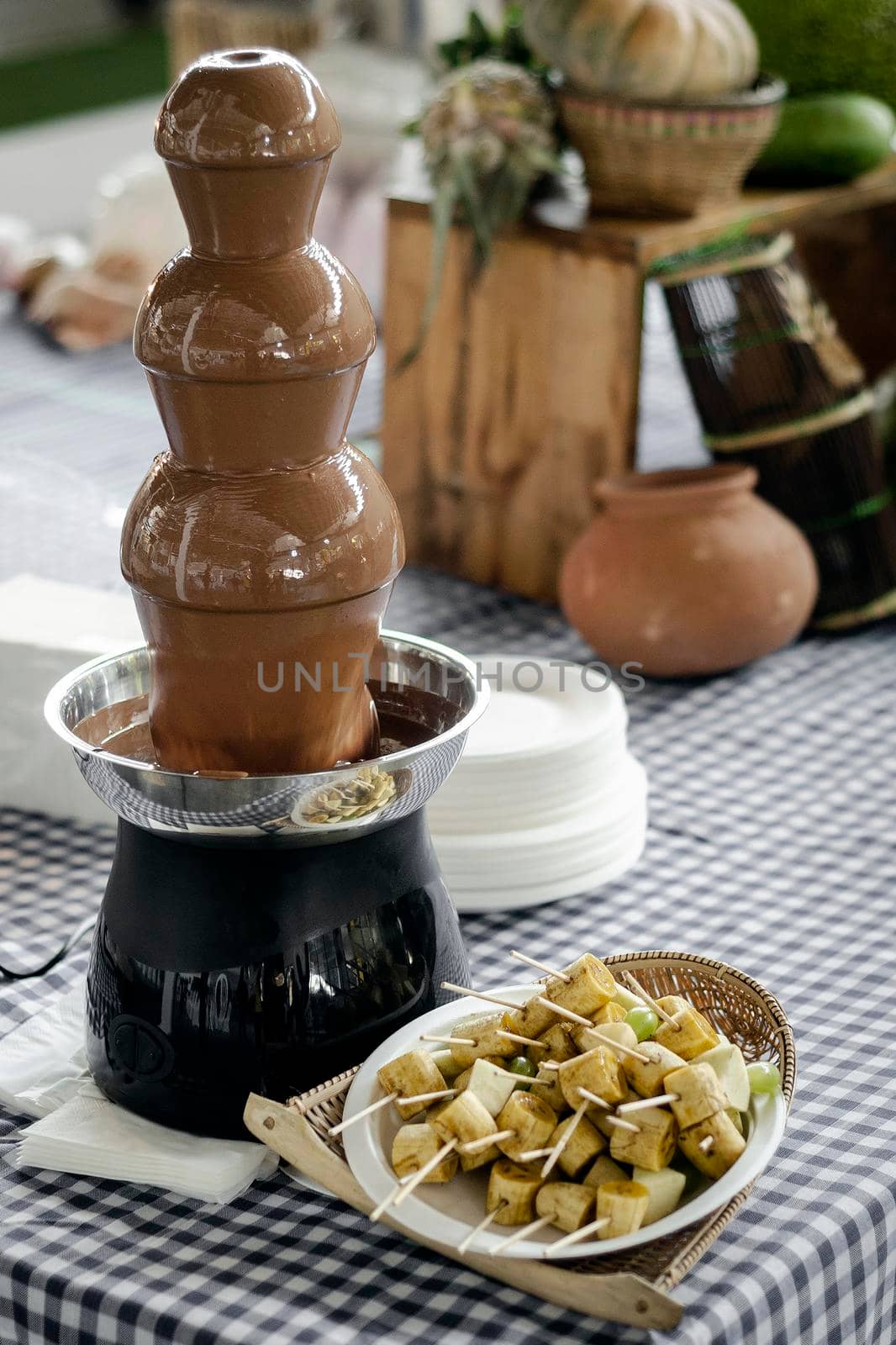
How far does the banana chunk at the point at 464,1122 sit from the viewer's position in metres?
0.81

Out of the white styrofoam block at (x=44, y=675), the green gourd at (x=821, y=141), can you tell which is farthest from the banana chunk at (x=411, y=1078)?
the green gourd at (x=821, y=141)

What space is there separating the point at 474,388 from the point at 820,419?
0.40 meters

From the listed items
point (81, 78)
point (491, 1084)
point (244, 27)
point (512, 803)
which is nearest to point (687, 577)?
point (512, 803)

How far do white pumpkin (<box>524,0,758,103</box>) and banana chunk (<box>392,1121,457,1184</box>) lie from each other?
1.21m

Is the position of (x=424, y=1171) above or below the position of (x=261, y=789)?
below

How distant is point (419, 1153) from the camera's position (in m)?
0.81

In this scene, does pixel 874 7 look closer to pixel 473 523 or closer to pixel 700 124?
pixel 700 124

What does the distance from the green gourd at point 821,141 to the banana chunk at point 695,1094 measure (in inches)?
55.3

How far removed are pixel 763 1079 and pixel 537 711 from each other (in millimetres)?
508

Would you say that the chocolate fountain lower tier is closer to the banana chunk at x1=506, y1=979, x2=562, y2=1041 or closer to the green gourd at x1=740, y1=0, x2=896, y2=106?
the banana chunk at x1=506, y1=979, x2=562, y2=1041

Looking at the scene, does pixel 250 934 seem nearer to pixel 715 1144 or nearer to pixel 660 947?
pixel 715 1144

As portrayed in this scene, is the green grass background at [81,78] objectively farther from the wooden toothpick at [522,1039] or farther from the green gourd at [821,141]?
the wooden toothpick at [522,1039]

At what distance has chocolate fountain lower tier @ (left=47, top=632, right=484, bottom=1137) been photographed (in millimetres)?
863

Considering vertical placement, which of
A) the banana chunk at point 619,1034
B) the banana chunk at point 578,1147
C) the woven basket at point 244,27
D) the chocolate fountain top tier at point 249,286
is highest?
the chocolate fountain top tier at point 249,286
